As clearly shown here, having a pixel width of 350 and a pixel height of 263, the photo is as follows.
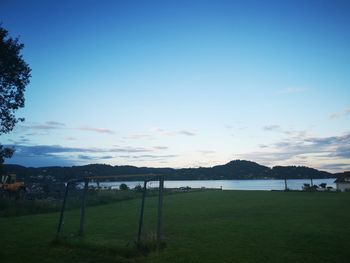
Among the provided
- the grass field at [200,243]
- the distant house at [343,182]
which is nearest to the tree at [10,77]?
the grass field at [200,243]

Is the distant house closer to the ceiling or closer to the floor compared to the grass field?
closer to the ceiling

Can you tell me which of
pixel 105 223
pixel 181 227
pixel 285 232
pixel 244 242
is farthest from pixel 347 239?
pixel 105 223

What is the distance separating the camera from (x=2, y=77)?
22234 millimetres

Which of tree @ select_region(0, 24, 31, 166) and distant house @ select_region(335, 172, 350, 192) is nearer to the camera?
tree @ select_region(0, 24, 31, 166)

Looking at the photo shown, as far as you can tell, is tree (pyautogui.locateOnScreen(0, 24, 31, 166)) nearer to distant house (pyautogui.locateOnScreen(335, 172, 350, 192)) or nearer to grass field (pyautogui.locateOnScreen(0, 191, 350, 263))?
grass field (pyautogui.locateOnScreen(0, 191, 350, 263))

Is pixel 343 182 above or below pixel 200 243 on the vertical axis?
above

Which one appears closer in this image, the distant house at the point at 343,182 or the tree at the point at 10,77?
the tree at the point at 10,77

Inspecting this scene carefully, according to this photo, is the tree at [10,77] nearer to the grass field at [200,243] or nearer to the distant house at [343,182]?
the grass field at [200,243]

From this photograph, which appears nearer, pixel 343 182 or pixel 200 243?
pixel 200 243

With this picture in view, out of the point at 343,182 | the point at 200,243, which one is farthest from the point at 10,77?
the point at 343,182

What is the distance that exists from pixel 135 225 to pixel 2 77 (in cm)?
1355

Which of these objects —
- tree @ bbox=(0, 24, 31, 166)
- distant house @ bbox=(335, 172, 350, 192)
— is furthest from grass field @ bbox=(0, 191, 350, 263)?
distant house @ bbox=(335, 172, 350, 192)

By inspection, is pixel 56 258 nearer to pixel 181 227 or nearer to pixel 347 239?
pixel 181 227

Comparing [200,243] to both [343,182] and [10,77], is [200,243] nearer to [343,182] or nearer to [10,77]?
[10,77]
